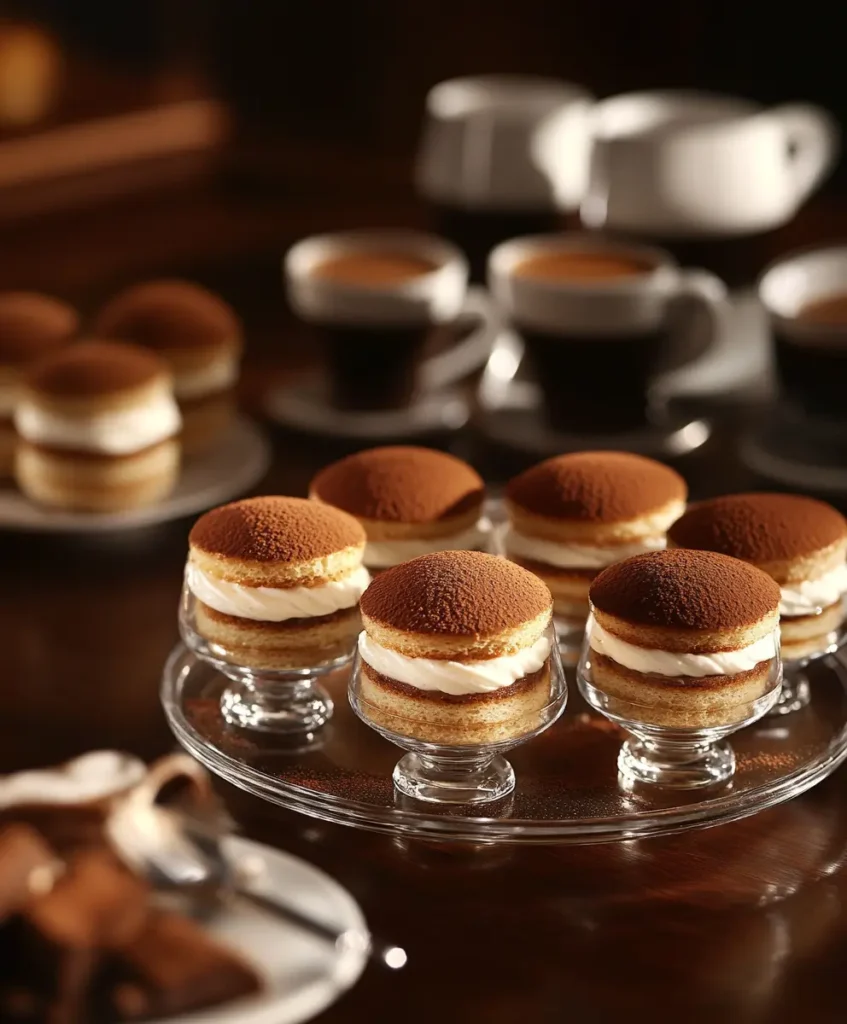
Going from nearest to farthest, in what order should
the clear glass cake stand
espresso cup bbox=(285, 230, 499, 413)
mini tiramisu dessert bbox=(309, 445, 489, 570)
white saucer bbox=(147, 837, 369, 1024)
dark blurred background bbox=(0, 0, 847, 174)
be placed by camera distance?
white saucer bbox=(147, 837, 369, 1024), the clear glass cake stand, mini tiramisu dessert bbox=(309, 445, 489, 570), espresso cup bbox=(285, 230, 499, 413), dark blurred background bbox=(0, 0, 847, 174)

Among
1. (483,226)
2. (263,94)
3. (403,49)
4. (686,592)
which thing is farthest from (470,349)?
(263,94)

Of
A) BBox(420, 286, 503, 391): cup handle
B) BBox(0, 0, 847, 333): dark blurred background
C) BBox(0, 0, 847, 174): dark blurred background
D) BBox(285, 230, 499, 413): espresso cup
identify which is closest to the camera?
BBox(285, 230, 499, 413): espresso cup

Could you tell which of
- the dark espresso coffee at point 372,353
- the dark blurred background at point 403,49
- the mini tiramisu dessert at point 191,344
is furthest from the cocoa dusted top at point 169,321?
the dark blurred background at point 403,49

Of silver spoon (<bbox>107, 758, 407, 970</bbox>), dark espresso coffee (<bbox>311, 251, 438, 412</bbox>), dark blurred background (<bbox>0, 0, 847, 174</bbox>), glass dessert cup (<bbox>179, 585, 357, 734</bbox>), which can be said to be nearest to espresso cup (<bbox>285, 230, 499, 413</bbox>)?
dark espresso coffee (<bbox>311, 251, 438, 412</bbox>)

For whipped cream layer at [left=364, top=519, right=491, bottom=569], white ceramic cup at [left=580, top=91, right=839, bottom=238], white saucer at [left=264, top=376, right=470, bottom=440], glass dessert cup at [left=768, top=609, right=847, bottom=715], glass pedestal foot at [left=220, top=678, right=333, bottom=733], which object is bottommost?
white saucer at [left=264, top=376, right=470, bottom=440]

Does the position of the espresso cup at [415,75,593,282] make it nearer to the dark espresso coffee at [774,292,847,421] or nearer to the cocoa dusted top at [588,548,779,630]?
the dark espresso coffee at [774,292,847,421]

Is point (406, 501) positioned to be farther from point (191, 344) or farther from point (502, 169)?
point (502, 169)

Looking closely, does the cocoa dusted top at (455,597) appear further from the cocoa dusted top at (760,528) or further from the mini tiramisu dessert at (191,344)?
the mini tiramisu dessert at (191,344)
